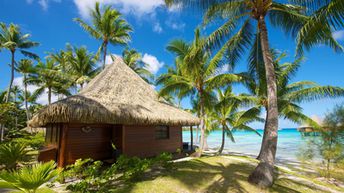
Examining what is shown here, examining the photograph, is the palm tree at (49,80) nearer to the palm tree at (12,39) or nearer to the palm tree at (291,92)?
the palm tree at (12,39)

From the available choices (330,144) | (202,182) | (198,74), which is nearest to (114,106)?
(202,182)

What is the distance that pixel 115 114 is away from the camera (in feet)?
23.0

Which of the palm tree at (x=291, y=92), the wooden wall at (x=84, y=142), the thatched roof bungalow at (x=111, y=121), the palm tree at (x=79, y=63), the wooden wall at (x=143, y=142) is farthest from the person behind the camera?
the palm tree at (x=79, y=63)

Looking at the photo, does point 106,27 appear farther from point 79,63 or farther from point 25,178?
point 25,178

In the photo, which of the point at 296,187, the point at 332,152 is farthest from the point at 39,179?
the point at 332,152

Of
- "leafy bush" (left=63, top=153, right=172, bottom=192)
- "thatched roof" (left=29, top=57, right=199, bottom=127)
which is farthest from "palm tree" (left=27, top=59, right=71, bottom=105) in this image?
"leafy bush" (left=63, top=153, right=172, bottom=192)

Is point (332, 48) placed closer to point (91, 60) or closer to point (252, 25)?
point (252, 25)

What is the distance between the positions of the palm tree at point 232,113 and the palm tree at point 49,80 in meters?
15.3

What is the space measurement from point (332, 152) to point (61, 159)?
1133 cm

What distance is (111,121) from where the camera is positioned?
6.91 metres

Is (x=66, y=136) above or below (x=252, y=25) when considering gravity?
below

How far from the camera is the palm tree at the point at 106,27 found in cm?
1451

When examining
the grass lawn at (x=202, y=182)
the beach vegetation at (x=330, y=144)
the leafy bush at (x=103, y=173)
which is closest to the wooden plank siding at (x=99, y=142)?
the leafy bush at (x=103, y=173)

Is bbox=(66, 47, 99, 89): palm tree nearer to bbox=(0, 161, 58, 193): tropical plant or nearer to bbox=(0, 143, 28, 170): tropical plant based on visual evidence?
bbox=(0, 143, 28, 170): tropical plant
